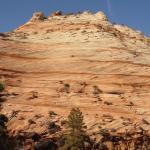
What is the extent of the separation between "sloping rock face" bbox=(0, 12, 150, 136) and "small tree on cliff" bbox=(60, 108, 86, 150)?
2985mm

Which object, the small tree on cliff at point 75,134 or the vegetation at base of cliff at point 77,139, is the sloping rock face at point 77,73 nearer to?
the vegetation at base of cliff at point 77,139

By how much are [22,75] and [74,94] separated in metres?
7.85

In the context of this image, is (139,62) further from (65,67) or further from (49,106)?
(49,106)

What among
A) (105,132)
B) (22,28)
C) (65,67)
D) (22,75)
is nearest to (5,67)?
(22,75)

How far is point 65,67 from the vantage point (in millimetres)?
67438

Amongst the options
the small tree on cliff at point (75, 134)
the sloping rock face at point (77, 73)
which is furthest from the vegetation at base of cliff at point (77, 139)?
the sloping rock face at point (77, 73)

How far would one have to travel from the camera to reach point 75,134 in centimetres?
5053

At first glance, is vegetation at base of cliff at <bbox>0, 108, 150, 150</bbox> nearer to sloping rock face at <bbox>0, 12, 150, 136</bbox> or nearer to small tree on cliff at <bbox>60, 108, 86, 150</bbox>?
small tree on cliff at <bbox>60, 108, 86, 150</bbox>

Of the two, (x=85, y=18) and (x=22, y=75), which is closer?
(x=22, y=75)

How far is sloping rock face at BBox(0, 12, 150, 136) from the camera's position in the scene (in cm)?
5778

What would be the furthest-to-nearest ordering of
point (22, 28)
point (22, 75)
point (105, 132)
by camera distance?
point (22, 28) → point (22, 75) → point (105, 132)

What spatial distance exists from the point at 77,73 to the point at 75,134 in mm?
16717

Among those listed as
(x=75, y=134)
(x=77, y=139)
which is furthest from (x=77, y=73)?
(x=77, y=139)

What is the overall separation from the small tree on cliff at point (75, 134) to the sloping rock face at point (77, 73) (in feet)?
9.79
